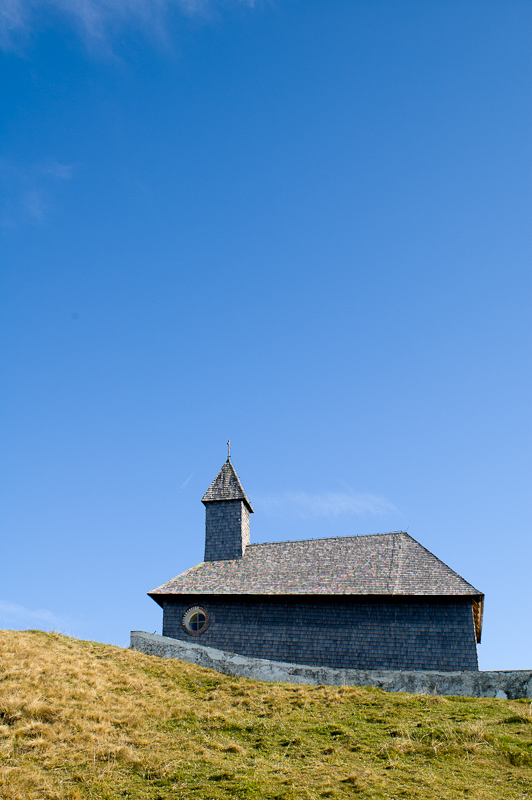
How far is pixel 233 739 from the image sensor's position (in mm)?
14930

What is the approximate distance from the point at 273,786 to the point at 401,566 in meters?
16.5

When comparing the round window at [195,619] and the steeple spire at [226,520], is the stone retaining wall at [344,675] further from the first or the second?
the steeple spire at [226,520]

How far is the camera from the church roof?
25.1 metres

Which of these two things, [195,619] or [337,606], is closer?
[337,606]

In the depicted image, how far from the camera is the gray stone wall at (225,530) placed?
31.3m

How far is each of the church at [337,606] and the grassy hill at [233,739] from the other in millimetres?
4116

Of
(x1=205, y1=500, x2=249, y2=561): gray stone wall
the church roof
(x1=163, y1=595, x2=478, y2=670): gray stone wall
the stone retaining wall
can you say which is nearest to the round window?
(x1=163, y1=595, x2=478, y2=670): gray stone wall

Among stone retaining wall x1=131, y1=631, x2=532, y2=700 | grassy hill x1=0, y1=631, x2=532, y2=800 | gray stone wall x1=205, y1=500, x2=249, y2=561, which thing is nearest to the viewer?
grassy hill x1=0, y1=631, x2=532, y2=800

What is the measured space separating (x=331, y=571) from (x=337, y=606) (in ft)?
7.65

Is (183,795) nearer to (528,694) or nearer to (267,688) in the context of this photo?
(267,688)

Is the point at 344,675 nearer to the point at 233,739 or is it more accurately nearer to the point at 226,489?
the point at 233,739

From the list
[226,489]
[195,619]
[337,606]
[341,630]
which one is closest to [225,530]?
[226,489]

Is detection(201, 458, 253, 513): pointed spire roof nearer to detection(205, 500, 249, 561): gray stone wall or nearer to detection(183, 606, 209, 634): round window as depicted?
detection(205, 500, 249, 561): gray stone wall

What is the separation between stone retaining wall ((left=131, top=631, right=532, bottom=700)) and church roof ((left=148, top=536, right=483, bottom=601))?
9.35 ft
